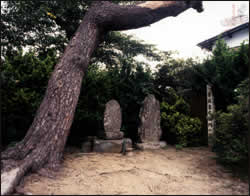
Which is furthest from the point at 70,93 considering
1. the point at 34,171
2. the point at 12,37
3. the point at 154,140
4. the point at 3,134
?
the point at 12,37

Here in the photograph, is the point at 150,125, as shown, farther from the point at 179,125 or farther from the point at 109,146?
the point at 109,146

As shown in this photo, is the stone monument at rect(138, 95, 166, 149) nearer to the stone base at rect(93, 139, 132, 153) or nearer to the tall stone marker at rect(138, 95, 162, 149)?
the tall stone marker at rect(138, 95, 162, 149)

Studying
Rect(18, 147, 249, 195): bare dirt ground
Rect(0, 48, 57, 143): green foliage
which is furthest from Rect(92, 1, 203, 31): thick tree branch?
Rect(18, 147, 249, 195): bare dirt ground

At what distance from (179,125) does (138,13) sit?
3.80 m

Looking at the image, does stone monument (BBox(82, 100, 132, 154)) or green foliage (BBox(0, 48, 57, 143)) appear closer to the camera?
green foliage (BBox(0, 48, 57, 143))

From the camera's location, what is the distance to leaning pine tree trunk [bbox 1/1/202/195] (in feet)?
8.36

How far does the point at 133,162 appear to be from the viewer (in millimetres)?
3543

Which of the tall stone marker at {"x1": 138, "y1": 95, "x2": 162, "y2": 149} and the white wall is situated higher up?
the white wall

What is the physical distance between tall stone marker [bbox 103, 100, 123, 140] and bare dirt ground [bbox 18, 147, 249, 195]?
3.78 feet

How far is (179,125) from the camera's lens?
566cm

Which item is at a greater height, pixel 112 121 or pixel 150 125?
pixel 112 121

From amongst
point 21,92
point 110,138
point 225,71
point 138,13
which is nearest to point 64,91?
point 21,92

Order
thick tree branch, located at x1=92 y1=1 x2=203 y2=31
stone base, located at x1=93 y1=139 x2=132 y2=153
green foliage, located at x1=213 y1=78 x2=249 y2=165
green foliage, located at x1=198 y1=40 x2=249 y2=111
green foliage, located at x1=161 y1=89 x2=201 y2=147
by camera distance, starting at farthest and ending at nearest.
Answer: green foliage, located at x1=161 y1=89 x2=201 y2=147
green foliage, located at x1=198 y1=40 x2=249 y2=111
stone base, located at x1=93 y1=139 x2=132 y2=153
thick tree branch, located at x1=92 y1=1 x2=203 y2=31
green foliage, located at x1=213 y1=78 x2=249 y2=165

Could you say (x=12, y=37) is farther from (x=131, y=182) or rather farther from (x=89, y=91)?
(x=131, y=182)
